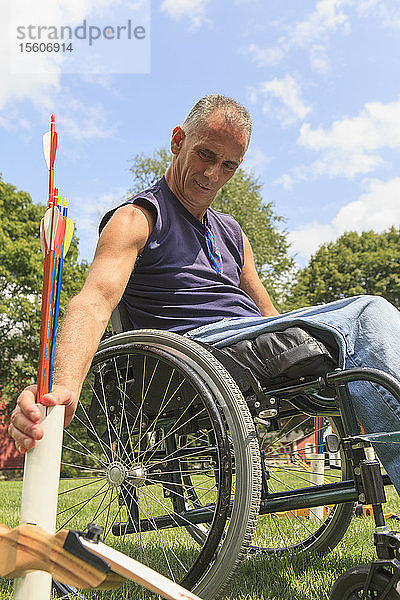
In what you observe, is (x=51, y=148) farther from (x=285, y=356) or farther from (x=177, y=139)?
(x=177, y=139)

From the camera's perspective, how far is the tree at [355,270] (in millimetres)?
21422

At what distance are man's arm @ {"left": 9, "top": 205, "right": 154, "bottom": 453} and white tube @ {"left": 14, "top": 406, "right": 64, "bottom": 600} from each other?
0.05 feet

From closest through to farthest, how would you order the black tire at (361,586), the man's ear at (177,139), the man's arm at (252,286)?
the black tire at (361,586)
the man's ear at (177,139)
the man's arm at (252,286)

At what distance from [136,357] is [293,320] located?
0.47 meters

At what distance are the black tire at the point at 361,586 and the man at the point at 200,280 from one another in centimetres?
21

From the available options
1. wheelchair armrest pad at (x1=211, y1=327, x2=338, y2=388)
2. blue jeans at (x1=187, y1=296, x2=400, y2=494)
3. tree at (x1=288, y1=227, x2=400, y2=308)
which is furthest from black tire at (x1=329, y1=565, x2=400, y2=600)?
tree at (x1=288, y1=227, x2=400, y2=308)

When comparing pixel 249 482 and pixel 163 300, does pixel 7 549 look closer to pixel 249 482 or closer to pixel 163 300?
pixel 249 482

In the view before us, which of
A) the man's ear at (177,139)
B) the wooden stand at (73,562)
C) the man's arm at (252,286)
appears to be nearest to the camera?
the wooden stand at (73,562)

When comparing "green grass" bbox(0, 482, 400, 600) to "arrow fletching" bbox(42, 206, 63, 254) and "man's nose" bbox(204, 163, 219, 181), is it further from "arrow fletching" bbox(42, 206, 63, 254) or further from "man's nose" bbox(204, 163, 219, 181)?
"man's nose" bbox(204, 163, 219, 181)

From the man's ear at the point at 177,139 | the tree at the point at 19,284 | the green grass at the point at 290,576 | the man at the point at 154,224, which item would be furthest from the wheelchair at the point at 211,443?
the tree at the point at 19,284

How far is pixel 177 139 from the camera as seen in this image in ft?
7.16

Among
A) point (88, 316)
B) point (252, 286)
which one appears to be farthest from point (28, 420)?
point (252, 286)

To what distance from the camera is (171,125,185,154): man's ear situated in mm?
2166

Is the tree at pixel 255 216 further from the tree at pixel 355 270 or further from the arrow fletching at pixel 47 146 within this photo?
the arrow fletching at pixel 47 146
